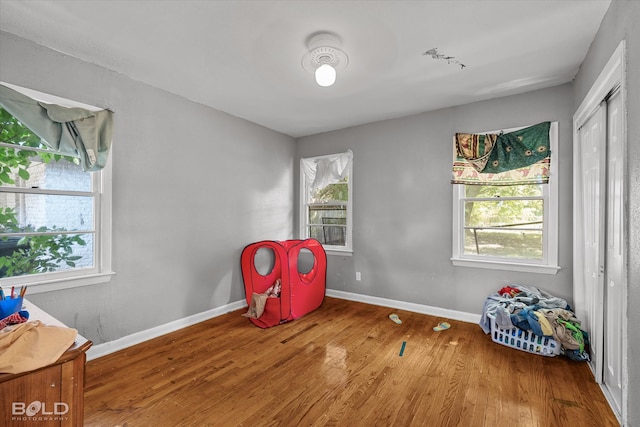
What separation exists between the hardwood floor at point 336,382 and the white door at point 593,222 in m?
0.36

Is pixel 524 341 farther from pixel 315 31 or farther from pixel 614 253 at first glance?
pixel 315 31

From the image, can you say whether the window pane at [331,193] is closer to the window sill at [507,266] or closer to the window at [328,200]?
the window at [328,200]

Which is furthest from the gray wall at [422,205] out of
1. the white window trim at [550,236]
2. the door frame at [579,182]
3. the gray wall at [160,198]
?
the gray wall at [160,198]

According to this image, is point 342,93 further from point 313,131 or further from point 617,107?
point 617,107

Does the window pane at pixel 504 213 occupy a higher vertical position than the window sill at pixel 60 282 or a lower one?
higher

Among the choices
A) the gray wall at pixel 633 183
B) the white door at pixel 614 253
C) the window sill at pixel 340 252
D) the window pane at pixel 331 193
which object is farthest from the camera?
the window pane at pixel 331 193

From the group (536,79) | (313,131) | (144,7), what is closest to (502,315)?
(536,79)

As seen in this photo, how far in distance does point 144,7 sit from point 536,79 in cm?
325

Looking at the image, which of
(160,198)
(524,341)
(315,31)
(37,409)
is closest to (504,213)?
(524,341)

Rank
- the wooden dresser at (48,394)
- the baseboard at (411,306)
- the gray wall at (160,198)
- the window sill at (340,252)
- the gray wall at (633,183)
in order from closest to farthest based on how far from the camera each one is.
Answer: the wooden dresser at (48,394)
the gray wall at (633,183)
the gray wall at (160,198)
the baseboard at (411,306)
the window sill at (340,252)

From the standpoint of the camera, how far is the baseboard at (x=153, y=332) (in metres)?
2.51

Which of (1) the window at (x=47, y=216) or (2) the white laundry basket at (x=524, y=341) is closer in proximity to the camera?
(1) the window at (x=47, y=216)

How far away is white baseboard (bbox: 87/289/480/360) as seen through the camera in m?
2.57

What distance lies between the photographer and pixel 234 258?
3736 millimetres
